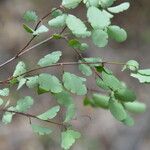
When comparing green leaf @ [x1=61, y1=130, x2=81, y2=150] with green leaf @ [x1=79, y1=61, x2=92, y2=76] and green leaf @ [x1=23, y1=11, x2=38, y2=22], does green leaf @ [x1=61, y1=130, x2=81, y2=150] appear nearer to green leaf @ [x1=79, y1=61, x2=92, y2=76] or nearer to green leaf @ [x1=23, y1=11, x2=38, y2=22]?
green leaf @ [x1=79, y1=61, x2=92, y2=76]

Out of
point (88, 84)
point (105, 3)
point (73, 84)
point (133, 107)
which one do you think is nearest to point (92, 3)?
point (105, 3)

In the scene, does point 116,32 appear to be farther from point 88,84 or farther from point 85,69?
point 88,84

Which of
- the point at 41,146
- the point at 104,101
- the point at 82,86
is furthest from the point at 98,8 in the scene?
the point at 41,146

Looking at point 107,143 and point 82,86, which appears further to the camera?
point 107,143

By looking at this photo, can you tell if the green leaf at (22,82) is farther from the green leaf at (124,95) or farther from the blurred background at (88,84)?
the blurred background at (88,84)

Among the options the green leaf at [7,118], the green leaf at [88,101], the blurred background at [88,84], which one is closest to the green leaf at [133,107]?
the green leaf at [88,101]

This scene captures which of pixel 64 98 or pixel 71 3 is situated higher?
pixel 71 3

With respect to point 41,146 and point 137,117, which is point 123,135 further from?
point 41,146
